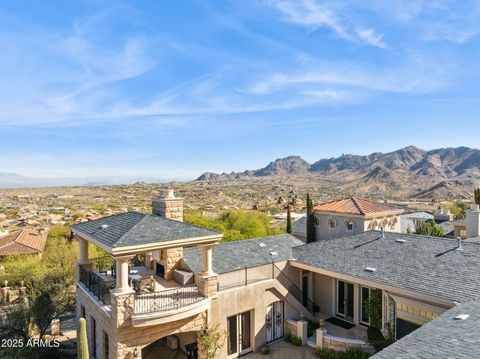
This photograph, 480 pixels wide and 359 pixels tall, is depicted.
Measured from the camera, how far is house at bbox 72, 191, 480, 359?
13664 mm

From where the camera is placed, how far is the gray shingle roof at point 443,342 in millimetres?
8951

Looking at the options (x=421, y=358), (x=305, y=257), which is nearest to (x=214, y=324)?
(x=305, y=257)

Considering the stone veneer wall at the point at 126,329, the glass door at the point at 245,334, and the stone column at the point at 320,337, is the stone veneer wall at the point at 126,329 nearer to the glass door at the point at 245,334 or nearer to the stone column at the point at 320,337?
the glass door at the point at 245,334

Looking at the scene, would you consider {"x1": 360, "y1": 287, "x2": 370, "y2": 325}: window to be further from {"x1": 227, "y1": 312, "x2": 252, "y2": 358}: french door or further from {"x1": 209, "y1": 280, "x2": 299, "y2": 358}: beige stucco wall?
{"x1": 227, "y1": 312, "x2": 252, "y2": 358}: french door

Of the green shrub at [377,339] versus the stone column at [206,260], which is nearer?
the green shrub at [377,339]

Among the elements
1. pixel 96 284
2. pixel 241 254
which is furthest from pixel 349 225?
pixel 96 284

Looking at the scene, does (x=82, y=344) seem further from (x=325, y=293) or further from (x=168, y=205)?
(x=325, y=293)

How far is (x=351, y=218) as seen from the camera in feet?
86.0

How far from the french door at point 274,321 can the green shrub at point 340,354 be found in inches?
102

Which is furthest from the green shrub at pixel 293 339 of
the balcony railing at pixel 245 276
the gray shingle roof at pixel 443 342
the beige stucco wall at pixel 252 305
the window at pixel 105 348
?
the window at pixel 105 348

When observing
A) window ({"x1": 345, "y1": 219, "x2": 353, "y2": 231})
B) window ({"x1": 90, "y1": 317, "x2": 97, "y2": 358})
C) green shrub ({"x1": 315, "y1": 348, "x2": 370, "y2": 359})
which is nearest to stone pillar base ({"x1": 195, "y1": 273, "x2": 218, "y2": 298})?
window ({"x1": 90, "y1": 317, "x2": 97, "y2": 358})

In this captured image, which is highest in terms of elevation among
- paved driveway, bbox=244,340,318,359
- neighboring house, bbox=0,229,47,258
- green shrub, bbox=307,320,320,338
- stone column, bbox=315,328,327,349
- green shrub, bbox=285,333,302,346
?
neighboring house, bbox=0,229,47,258

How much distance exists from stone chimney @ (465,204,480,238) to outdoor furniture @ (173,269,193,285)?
22.7m

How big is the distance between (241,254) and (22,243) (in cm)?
2927
